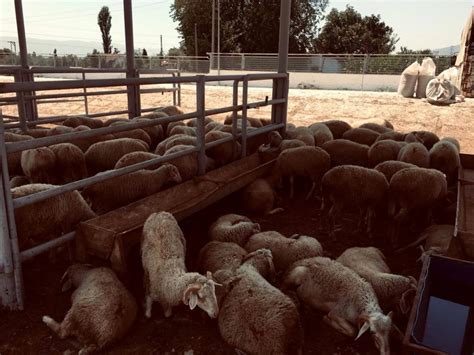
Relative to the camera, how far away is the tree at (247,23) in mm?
39719

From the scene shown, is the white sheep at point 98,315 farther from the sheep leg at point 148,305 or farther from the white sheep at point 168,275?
the white sheep at point 168,275

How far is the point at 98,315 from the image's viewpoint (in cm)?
283

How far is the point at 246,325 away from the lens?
2.82 m

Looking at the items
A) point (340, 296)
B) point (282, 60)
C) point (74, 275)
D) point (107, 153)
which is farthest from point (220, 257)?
point (282, 60)

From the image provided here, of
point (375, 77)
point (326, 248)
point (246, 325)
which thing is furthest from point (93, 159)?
point (375, 77)

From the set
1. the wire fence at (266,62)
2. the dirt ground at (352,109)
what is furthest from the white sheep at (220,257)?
the wire fence at (266,62)

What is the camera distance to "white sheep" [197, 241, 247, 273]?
3.52 metres

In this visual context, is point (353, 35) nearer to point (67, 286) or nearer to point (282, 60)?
point (282, 60)

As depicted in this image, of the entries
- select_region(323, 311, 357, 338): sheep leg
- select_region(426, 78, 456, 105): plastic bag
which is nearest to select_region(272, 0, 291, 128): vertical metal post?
select_region(323, 311, 357, 338): sheep leg

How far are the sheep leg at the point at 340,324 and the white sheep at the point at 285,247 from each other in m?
0.75

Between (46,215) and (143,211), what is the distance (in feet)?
2.69

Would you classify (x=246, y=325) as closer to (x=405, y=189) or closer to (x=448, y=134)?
(x=405, y=189)

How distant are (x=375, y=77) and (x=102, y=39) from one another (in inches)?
1774

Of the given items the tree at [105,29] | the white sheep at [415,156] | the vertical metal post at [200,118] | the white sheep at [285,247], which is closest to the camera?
the white sheep at [285,247]
